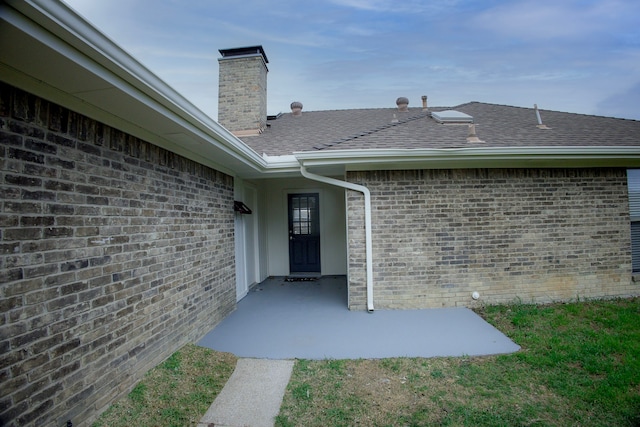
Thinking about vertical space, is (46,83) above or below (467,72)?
below

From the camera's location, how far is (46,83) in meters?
1.82

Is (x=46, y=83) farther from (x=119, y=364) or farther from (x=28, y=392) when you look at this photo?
(x=119, y=364)

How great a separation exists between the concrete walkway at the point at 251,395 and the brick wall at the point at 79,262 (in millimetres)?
828

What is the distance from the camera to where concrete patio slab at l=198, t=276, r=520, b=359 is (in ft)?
11.6

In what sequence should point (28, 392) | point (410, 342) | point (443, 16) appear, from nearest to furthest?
point (28, 392), point (410, 342), point (443, 16)

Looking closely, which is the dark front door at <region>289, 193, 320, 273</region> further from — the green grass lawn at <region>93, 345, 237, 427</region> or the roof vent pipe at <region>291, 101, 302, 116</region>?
the green grass lawn at <region>93, 345, 237, 427</region>

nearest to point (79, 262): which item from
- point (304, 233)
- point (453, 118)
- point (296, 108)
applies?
point (304, 233)

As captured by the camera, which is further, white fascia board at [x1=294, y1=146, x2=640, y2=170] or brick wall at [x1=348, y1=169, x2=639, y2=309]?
brick wall at [x1=348, y1=169, x2=639, y2=309]

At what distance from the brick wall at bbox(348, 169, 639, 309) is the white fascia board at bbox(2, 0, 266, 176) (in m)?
3.12

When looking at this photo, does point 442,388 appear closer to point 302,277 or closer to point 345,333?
point 345,333

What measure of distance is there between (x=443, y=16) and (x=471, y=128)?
8.92 feet

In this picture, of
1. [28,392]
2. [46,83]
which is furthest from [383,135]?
[28,392]

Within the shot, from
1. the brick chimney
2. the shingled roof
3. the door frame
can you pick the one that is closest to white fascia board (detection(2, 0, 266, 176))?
the shingled roof

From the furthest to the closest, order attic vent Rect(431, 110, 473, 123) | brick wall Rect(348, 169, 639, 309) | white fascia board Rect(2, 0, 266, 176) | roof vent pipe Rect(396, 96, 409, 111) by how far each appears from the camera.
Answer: roof vent pipe Rect(396, 96, 409, 111), attic vent Rect(431, 110, 473, 123), brick wall Rect(348, 169, 639, 309), white fascia board Rect(2, 0, 266, 176)
